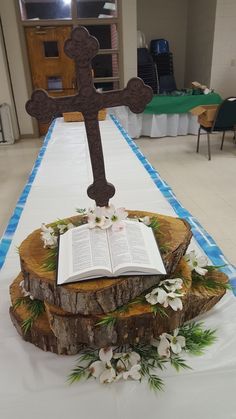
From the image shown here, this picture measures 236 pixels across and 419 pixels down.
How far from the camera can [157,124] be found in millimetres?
4621

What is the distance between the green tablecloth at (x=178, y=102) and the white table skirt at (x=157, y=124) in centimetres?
13

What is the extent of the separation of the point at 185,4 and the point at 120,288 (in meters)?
6.32

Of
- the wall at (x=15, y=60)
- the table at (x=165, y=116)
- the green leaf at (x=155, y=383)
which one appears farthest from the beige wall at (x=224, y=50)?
the green leaf at (x=155, y=383)

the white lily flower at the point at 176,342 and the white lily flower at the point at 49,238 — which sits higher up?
the white lily flower at the point at 49,238

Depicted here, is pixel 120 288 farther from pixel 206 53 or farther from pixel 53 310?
pixel 206 53

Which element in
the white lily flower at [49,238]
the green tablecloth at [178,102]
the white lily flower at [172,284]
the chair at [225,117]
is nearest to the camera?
the white lily flower at [172,284]

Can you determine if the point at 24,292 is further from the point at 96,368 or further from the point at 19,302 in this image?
the point at 96,368

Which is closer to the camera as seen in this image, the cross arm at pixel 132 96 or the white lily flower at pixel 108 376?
the white lily flower at pixel 108 376

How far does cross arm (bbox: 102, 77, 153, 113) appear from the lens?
855 mm

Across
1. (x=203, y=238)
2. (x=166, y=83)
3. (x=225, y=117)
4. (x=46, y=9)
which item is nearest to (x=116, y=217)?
(x=203, y=238)

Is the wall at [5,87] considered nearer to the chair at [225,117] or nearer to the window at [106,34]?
the window at [106,34]

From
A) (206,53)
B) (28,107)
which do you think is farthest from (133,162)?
(206,53)

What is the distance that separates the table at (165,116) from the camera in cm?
443

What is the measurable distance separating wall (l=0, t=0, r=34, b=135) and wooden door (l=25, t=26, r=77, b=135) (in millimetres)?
159
